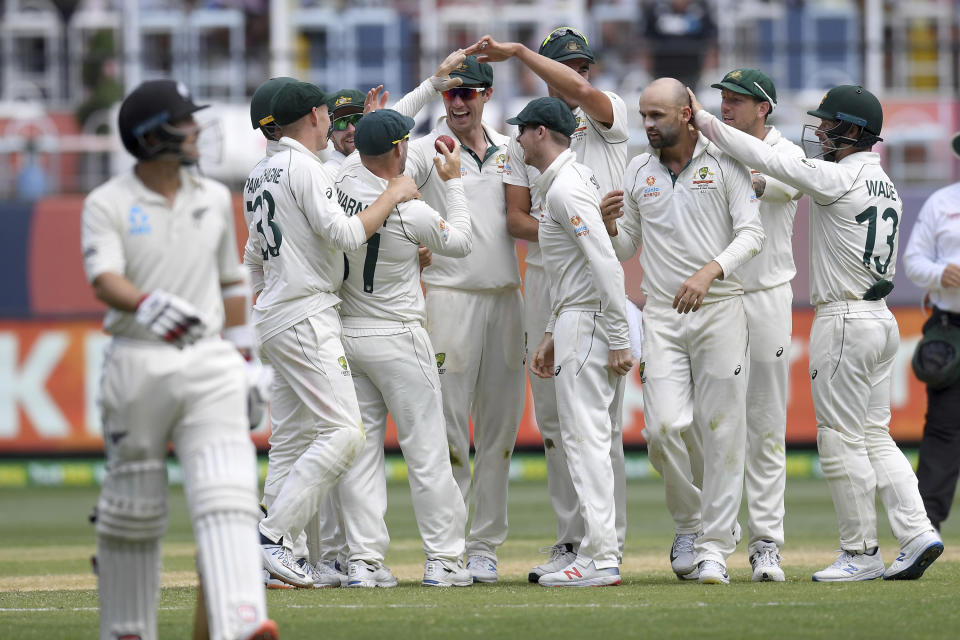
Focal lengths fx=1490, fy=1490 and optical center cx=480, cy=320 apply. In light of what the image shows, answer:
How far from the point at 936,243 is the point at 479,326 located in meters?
3.17

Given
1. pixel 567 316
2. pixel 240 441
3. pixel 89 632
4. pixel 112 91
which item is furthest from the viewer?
pixel 112 91

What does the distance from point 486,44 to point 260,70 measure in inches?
477

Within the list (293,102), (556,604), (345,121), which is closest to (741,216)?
(556,604)

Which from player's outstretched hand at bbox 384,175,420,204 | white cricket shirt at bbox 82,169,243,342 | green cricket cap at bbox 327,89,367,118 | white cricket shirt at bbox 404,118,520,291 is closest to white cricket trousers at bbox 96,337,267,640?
white cricket shirt at bbox 82,169,243,342

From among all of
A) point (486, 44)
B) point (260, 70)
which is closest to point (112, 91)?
point (260, 70)

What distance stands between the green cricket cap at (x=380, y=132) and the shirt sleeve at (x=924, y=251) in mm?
3559

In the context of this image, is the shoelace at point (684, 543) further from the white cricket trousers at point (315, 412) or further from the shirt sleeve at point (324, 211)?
the shirt sleeve at point (324, 211)

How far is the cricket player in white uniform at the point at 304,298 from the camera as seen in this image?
25.6 feet

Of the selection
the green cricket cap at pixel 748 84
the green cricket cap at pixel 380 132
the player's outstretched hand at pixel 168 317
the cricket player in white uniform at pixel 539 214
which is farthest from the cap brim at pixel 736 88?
the player's outstretched hand at pixel 168 317

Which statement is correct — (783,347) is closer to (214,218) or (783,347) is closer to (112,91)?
(214,218)

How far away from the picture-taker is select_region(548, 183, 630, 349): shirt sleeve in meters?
7.76

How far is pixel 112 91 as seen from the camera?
20094mm

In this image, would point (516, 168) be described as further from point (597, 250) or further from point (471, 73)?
point (597, 250)

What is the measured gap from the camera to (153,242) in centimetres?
559
